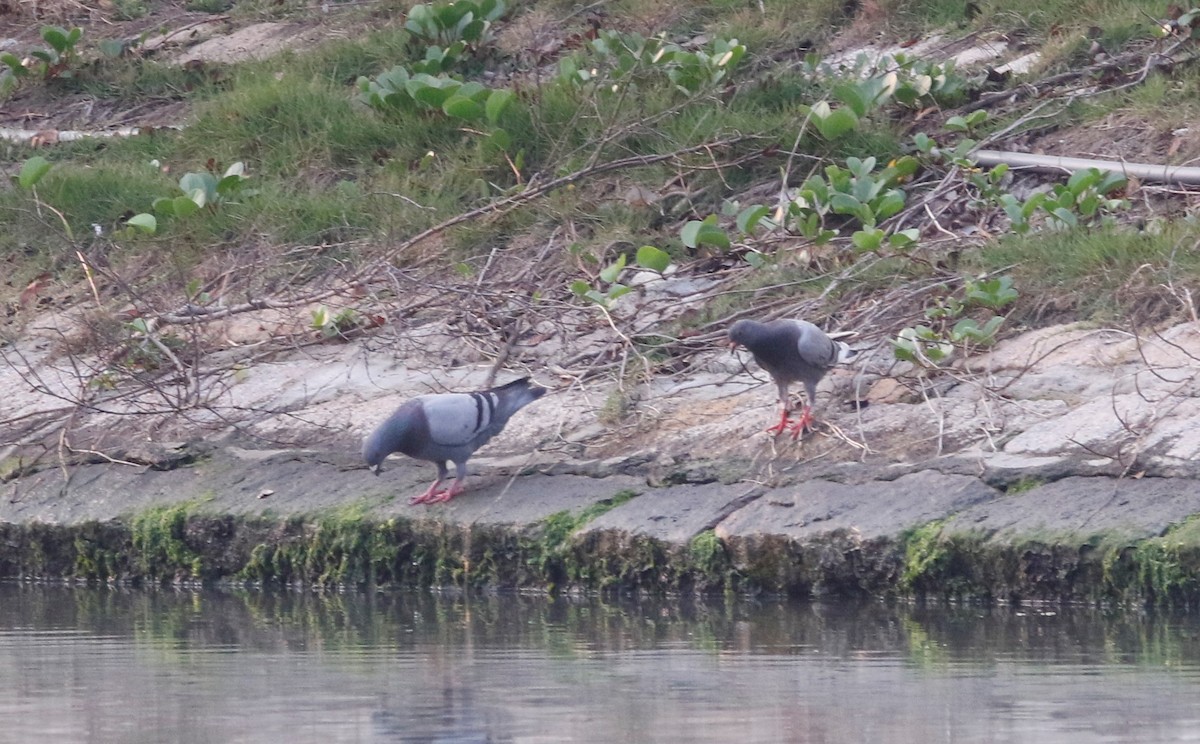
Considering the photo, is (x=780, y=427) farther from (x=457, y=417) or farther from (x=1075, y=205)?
(x=1075, y=205)

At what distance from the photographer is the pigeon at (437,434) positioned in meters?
6.60

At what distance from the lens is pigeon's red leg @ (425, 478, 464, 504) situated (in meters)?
6.55

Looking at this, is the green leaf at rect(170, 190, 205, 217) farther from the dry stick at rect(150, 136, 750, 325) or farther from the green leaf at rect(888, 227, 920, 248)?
the green leaf at rect(888, 227, 920, 248)

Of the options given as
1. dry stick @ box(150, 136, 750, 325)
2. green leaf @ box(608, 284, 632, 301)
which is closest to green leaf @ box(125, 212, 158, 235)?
dry stick @ box(150, 136, 750, 325)

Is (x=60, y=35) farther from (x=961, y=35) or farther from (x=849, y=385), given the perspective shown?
(x=849, y=385)

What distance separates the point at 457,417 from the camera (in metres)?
6.64

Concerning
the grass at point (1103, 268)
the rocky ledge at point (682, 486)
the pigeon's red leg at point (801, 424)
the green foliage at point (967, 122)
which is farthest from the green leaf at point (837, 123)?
the pigeon's red leg at point (801, 424)

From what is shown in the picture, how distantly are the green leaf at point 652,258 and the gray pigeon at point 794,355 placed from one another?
1216 millimetres

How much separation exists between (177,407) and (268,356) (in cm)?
68

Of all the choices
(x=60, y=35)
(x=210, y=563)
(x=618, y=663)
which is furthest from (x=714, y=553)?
(x=60, y=35)

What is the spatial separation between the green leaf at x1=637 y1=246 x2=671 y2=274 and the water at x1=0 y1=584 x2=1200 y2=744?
6.91 feet

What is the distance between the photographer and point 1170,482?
5625 mm

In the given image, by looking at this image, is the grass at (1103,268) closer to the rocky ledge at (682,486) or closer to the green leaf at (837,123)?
the rocky ledge at (682,486)

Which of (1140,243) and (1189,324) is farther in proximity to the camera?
(1140,243)
